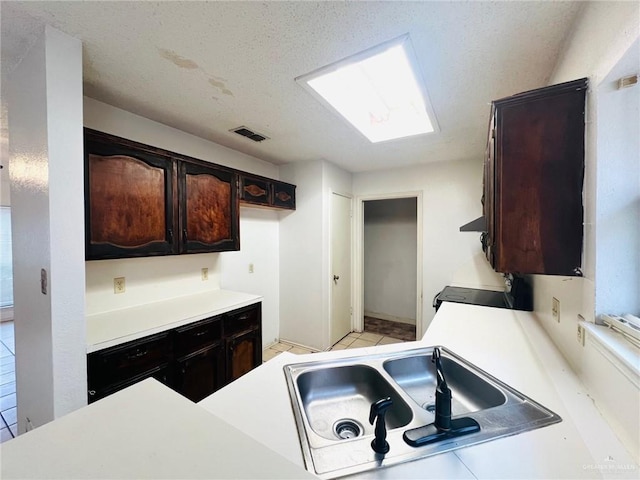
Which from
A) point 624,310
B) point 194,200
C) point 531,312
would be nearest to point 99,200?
point 194,200

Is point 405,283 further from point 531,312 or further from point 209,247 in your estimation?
point 209,247

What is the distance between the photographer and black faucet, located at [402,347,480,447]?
0.71m

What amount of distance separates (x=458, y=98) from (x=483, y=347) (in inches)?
63.0

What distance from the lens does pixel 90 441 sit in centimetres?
50

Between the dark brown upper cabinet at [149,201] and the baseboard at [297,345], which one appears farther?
the baseboard at [297,345]

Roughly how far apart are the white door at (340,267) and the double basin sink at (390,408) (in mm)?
2064

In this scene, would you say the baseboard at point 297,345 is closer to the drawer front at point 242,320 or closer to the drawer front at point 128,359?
the drawer front at point 242,320

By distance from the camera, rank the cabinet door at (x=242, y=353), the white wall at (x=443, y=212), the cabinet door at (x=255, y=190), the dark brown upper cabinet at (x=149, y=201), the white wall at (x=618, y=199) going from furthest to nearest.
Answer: the white wall at (x=443, y=212), the cabinet door at (x=255, y=190), the cabinet door at (x=242, y=353), the dark brown upper cabinet at (x=149, y=201), the white wall at (x=618, y=199)

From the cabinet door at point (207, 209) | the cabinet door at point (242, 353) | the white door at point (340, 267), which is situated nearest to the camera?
the cabinet door at point (207, 209)

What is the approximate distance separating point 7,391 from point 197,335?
84.9 inches

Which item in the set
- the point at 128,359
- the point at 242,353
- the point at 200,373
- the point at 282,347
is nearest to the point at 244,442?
the point at 128,359

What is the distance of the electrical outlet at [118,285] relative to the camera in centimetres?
193

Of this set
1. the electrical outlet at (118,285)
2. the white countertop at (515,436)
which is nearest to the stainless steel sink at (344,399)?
the white countertop at (515,436)

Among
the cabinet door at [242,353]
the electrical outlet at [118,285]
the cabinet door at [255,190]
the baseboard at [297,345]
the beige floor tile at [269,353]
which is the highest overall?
the cabinet door at [255,190]
